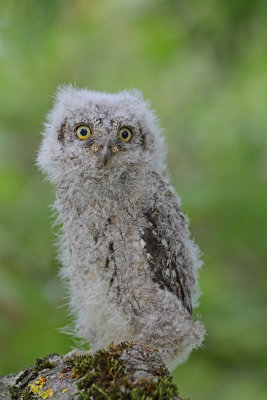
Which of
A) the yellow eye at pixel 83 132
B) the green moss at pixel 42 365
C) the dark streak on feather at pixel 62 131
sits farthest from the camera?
the dark streak on feather at pixel 62 131

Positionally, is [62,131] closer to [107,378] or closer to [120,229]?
[120,229]

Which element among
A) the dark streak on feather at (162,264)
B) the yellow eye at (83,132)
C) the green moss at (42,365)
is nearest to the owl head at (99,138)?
the yellow eye at (83,132)

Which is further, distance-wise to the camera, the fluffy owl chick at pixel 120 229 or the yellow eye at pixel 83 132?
the yellow eye at pixel 83 132

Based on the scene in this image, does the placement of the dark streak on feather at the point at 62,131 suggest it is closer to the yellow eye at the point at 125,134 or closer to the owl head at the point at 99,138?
the owl head at the point at 99,138

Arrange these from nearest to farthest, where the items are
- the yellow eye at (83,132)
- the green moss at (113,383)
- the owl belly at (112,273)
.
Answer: the green moss at (113,383) < the owl belly at (112,273) < the yellow eye at (83,132)

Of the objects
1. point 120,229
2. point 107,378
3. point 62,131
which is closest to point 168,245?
point 120,229

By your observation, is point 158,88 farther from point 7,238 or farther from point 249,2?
point 7,238

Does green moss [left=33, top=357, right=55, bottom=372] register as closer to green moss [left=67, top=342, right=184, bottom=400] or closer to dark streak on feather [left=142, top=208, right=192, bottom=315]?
green moss [left=67, top=342, right=184, bottom=400]

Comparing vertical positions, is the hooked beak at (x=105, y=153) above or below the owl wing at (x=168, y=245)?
above
